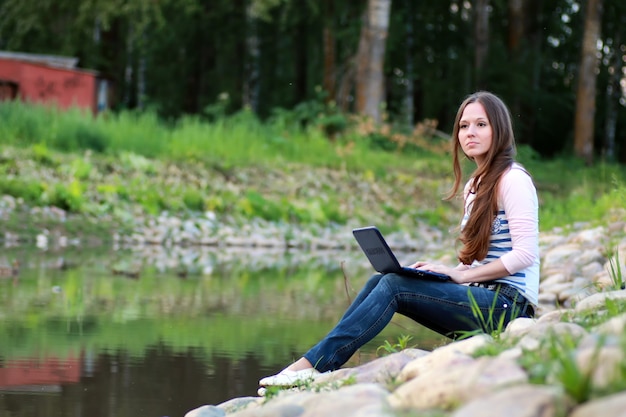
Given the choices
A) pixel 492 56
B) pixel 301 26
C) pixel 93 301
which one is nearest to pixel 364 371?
pixel 93 301

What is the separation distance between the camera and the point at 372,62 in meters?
20.7

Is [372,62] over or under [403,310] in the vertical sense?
over

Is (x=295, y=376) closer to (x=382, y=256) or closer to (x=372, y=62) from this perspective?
(x=382, y=256)

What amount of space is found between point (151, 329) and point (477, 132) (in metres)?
2.53

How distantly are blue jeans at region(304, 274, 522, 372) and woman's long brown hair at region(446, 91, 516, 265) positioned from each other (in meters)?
0.20

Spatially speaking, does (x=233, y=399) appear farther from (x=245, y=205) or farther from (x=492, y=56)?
(x=492, y=56)

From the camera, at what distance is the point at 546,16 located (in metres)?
34.4

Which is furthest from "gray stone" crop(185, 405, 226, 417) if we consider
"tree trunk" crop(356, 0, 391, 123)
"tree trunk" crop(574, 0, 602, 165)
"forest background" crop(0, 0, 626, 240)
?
"tree trunk" crop(574, 0, 602, 165)

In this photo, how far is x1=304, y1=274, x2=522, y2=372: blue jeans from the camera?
167 inches

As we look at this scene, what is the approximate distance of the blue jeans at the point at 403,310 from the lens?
425 cm

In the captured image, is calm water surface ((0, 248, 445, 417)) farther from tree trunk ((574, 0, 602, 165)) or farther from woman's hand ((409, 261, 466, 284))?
tree trunk ((574, 0, 602, 165))

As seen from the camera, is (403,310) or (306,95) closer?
(403,310)

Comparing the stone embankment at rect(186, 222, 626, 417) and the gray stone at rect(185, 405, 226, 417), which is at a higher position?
the stone embankment at rect(186, 222, 626, 417)

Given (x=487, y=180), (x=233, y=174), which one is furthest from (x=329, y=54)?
(x=487, y=180)
